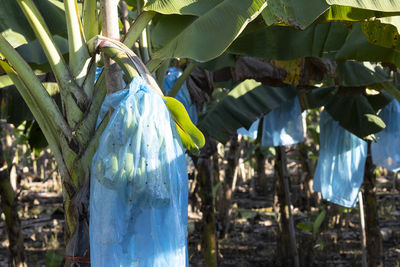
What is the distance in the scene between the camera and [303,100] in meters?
6.97

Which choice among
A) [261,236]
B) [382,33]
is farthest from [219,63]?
[261,236]

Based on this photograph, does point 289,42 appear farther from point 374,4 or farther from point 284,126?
point 284,126

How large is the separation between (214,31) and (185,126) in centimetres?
59

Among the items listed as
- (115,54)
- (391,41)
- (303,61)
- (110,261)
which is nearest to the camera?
(110,261)

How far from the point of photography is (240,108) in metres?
6.00

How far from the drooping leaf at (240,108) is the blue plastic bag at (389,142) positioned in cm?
135

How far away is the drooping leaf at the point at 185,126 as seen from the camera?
2590 mm

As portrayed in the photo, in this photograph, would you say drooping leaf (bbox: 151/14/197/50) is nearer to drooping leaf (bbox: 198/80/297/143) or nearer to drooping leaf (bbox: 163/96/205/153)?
drooping leaf (bbox: 163/96/205/153)

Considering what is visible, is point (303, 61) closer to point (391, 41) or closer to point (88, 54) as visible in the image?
point (391, 41)

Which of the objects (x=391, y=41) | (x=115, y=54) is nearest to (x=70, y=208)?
(x=115, y=54)

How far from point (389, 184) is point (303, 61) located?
→ 10821 millimetres

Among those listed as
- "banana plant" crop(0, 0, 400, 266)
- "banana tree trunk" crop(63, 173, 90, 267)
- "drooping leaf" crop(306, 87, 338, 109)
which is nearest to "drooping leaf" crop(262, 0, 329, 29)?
"banana plant" crop(0, 0, 400, 266)

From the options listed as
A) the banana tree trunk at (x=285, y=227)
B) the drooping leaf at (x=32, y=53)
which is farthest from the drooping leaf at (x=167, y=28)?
the banana tree trunk at (x=285, y=227)

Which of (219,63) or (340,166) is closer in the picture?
(219,63)
